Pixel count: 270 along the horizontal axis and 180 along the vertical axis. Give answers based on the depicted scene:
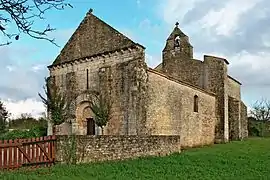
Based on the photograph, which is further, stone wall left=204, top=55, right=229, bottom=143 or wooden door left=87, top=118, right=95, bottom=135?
stone wall left=204, top=55, right=229, bottom=143

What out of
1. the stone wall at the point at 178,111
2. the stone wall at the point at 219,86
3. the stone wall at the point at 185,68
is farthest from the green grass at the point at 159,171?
the stone wall at the point at 185,68


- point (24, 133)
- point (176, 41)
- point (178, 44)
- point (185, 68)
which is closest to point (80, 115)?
point (24, 133)

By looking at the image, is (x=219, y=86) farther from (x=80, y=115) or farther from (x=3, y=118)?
(x=3, y=118)

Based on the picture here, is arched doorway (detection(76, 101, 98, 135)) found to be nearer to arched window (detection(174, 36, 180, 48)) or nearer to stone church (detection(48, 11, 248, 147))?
stone church (detection(48, 11, 248, 147))

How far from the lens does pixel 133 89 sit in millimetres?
25188

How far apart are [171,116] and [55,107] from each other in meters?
8.50

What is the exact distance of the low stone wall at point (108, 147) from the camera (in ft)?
49.0

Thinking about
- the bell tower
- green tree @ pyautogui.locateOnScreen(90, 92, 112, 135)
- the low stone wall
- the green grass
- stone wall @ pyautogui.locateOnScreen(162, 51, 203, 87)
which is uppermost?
the bell tower

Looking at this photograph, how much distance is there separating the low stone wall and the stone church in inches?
189

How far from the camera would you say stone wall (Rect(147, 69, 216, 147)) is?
2575cm

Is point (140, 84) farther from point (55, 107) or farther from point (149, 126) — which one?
point (55, 107)

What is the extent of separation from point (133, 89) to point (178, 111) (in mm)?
4891

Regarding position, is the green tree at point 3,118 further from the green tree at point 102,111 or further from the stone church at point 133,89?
the green tree at point 102,111

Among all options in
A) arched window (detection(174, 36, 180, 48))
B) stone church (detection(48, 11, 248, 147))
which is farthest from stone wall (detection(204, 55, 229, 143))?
arched window (detection(174, 36, 180, 48))
